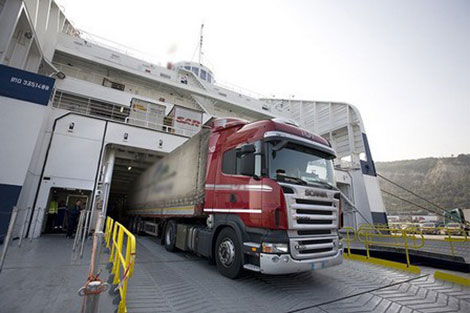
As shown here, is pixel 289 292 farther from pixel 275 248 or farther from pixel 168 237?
pixel 168 237

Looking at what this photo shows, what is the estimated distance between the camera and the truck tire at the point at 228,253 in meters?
4.38

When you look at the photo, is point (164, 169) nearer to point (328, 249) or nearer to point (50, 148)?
point (50, 148)

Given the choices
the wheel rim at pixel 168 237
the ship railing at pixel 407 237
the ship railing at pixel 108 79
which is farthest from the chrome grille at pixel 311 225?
the ship railing at pixel 108 79

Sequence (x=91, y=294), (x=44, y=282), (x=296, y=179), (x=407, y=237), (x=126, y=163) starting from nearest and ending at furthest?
1. (x=91, y=294)
2. (x=44, y=282)
3. (x=296, y=179)
4. (x=407, y=237)
5. (x=126, y=163)

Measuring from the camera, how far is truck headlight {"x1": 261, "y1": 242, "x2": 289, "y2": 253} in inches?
150

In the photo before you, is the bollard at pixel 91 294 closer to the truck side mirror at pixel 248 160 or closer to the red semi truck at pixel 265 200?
the red semi truck at pixel 265 200

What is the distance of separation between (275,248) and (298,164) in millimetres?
1800

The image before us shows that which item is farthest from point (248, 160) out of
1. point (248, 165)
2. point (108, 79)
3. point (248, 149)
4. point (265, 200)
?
point (108, 79)

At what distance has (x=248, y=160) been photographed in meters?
4.44

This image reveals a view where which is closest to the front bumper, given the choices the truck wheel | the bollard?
the bollard

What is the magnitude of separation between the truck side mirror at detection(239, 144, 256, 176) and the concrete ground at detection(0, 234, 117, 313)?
299 cm

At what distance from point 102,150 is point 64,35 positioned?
40.6ft

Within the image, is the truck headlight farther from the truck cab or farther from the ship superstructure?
the ship superstructure

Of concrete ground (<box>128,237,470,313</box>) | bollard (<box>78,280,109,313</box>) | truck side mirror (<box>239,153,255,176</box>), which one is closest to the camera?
bollard (<box>78,280,109,313</box>)
